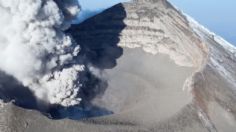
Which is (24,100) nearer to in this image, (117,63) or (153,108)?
(153,108)

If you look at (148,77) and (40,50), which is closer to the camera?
(40,50)

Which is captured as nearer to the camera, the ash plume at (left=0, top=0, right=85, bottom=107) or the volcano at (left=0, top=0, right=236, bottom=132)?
the volcano at (left=0, top=0, right=236, bottom=132)

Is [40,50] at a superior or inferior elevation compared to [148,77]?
superior

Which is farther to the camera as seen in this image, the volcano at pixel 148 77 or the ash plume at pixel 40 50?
the ash plume at pixel 40 50

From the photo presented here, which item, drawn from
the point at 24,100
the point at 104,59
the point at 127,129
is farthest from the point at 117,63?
the point at 127,129
